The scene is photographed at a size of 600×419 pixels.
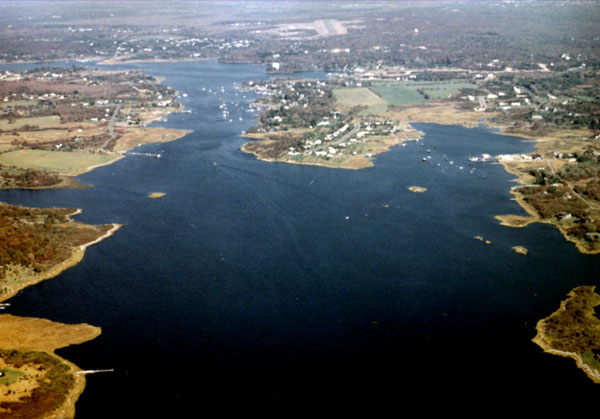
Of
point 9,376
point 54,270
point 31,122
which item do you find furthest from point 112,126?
point 9,376

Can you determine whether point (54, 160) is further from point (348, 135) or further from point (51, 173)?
point (348, 135)

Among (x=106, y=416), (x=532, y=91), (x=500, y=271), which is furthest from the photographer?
(x=532, y=91)

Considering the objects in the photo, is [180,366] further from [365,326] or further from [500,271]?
[500,271]

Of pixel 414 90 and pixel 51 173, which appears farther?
pixel 414 90

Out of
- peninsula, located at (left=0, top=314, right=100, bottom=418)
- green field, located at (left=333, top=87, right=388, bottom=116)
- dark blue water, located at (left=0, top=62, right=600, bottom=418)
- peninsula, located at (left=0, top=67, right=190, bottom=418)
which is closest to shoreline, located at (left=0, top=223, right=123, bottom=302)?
peninsula, located at (left=0, top=67, right=190, bottom=418)

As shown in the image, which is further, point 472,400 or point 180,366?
point 180,366

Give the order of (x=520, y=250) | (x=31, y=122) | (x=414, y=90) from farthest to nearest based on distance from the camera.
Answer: (x=414, y=90) → (x=31, y=122) → (x=520, y=250)

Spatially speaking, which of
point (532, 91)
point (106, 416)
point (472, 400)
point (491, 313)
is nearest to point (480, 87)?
point (532, 91)
